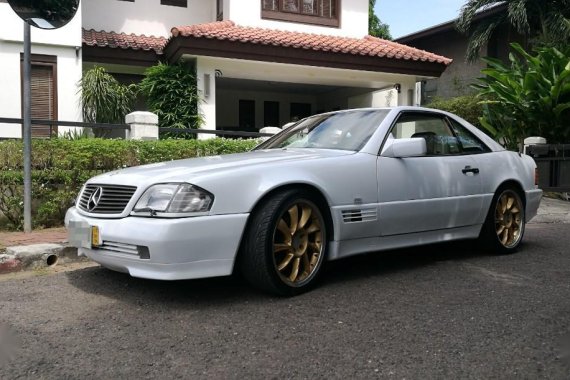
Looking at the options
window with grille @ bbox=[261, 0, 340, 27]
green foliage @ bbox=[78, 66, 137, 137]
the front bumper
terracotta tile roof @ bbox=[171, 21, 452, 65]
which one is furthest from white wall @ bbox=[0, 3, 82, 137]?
the front bumper

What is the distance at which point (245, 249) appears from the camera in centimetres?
382

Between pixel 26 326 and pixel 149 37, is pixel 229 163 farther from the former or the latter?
pixel 149 37

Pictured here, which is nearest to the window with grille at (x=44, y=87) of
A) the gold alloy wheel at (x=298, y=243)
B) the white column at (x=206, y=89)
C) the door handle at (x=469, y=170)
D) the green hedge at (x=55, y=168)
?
the white column at (x=206, y=89)

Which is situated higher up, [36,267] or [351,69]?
[351,69]

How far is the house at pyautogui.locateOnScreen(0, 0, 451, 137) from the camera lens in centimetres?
1116

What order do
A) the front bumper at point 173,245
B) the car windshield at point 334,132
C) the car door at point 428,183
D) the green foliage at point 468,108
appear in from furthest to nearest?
the green foliage at point 468,108 < the car windshield at point 334,132 < the car door at point 428,183 < the front bumper at point 173,245

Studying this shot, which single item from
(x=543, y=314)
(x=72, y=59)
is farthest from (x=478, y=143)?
(x=72, y=59)

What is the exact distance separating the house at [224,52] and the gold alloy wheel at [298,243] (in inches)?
311

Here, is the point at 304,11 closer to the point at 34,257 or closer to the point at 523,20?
the point at 523,20

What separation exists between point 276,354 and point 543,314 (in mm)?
1852

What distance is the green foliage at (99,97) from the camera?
36.7 ft

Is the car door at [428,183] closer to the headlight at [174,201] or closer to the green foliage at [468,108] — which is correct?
the headlight at [174,201]

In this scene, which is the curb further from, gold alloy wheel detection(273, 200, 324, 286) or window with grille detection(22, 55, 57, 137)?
window with grille detection(22, 55, 57, 137)

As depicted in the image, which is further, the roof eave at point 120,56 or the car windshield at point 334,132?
the roof eave at point 120,56
